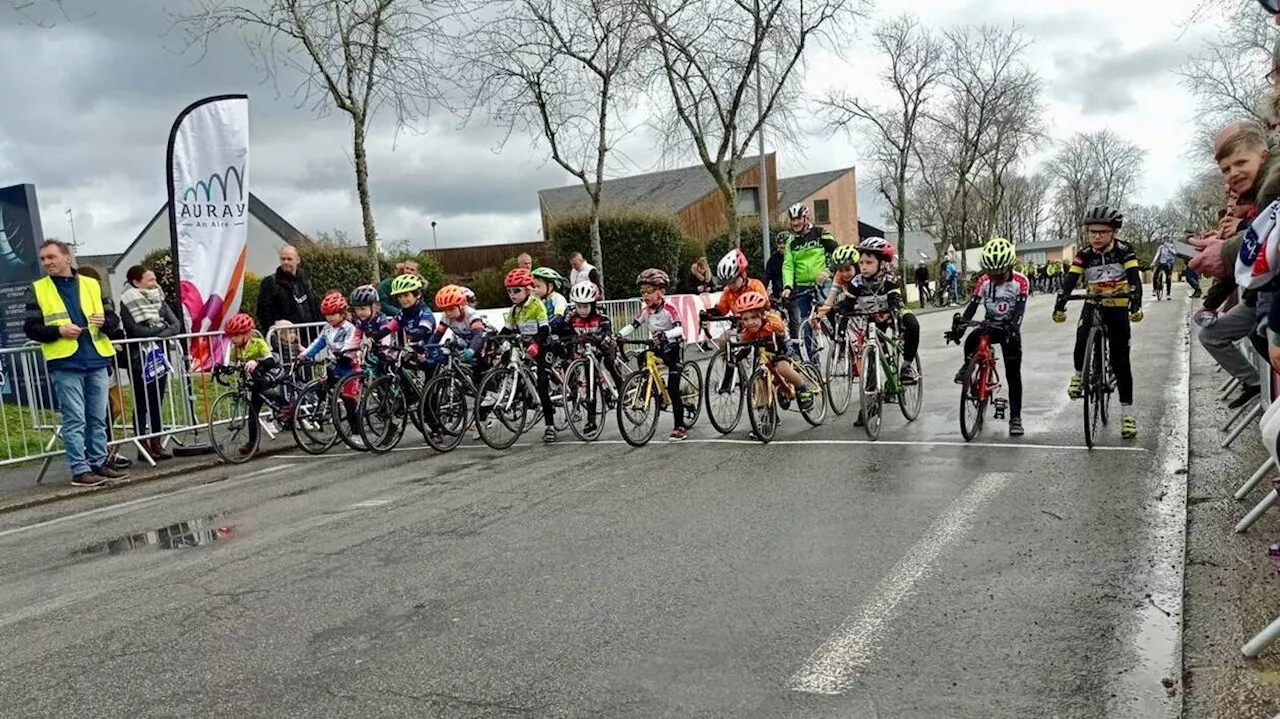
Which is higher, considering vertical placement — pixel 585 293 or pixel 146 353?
pixel 585 293

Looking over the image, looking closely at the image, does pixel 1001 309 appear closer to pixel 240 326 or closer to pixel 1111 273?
pixel 1111 273

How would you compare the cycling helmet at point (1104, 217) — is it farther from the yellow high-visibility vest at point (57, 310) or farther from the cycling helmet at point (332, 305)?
the yellow high-visibility vest at point (57, 310)

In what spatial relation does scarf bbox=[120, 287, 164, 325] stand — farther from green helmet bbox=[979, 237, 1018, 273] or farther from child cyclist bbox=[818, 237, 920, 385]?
green helmet bbox=[979, 237, 1018, 273]

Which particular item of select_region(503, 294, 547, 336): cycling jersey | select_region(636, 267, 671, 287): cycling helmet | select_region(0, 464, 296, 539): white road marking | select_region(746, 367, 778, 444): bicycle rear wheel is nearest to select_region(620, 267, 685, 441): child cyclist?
select_region(636, 267, 671, 287): cycling helmet

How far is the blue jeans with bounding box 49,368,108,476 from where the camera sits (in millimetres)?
9039

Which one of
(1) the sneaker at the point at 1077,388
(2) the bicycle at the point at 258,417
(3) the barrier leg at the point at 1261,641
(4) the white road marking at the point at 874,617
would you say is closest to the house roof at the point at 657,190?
(2) the bicycle at the point at 258,417

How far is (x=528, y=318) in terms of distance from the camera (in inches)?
394

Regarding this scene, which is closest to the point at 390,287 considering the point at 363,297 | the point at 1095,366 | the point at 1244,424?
the point at 363,297

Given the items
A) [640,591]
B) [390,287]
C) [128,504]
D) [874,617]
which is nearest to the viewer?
[874,617]

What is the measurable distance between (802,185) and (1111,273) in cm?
6321

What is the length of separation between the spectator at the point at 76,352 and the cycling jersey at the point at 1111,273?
29.3ft

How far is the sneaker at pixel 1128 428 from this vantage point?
26.4 ft

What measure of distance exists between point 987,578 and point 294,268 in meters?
10.2

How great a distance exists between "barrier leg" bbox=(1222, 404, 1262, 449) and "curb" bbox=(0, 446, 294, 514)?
9.31 metres
